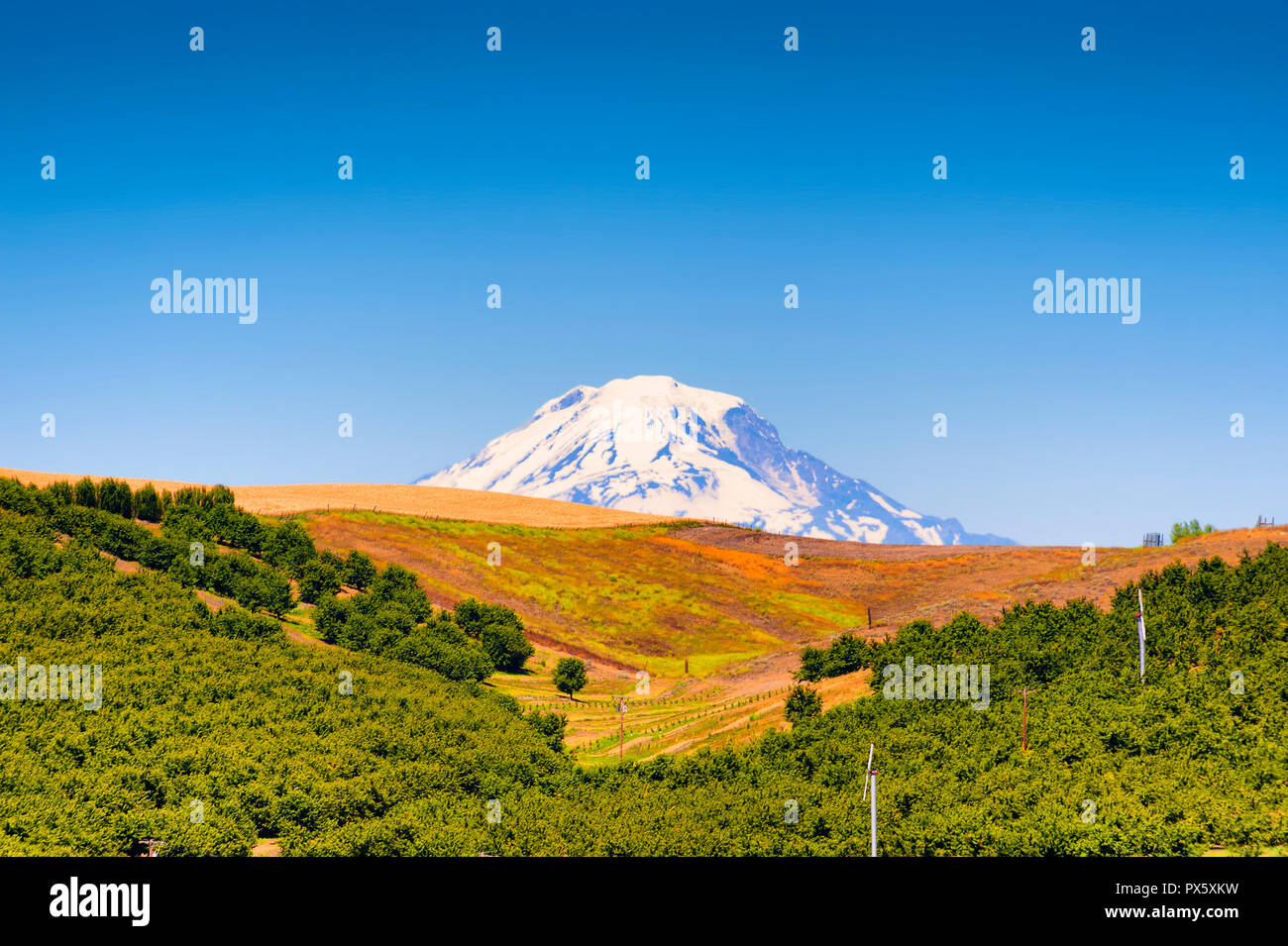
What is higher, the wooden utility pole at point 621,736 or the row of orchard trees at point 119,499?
the row of orchard trees at point 119,499

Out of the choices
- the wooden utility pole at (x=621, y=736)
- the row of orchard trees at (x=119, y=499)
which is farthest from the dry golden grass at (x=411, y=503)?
the wooden utility pole at (x=621, y=736)

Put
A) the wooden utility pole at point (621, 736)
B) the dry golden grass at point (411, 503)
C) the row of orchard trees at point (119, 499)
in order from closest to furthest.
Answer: the wooden utility pole at point (621, 736) < the row of orchard trees at point (119, 499) < the dry golden grass at point (411, 503)

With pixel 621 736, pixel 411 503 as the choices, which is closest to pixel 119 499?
pixel 411 503

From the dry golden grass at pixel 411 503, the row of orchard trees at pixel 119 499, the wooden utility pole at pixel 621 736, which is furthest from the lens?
the dry golden grass at pixel 411 503

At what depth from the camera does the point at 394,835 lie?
139 ft

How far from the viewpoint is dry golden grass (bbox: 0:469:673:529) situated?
149 meters

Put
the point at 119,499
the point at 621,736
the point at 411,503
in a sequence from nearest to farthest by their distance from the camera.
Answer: the point at 621,736 → the point at 119,499 → the point at 411,503

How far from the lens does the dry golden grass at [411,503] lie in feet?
488

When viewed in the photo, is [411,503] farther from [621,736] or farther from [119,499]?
[621,736]

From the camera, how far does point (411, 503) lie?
167 metres

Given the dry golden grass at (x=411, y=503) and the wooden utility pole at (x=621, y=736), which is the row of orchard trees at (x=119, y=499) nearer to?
the dry golden grass at (x=411, y=503)

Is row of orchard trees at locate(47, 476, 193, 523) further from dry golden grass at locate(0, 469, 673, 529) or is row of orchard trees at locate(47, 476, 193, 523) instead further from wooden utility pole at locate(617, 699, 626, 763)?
wooden utility pole at locate(617, 699, 626, 763)
